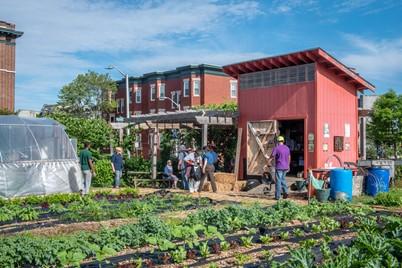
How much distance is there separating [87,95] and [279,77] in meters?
35.0

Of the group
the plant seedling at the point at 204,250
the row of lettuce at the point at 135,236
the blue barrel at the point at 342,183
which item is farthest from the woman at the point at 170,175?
the plant seedling at the point at 204,250

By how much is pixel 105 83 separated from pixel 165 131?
27814mm

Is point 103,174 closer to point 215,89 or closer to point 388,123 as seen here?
point 388,123

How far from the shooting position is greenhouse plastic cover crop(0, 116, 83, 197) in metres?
17.2

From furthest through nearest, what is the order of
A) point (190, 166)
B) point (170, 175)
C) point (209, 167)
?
point (170, 175)
point (190, 166)
point (209, 167)

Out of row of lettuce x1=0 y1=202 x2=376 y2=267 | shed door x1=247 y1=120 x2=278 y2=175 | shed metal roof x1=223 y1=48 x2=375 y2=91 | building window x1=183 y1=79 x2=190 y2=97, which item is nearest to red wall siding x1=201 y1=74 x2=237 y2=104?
Result: building window x1=183 y1=79 x2=190 y2=97

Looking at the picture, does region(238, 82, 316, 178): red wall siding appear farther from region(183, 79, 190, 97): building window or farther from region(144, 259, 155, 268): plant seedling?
region(183, 79, 190, 97): building window

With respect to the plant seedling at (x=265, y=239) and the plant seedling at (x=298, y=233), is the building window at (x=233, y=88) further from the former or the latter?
the plant seedling at (x=265, y=239)

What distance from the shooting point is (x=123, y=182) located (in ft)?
74.4

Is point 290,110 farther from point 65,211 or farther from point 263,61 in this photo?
point 65,211

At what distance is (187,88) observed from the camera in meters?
50.8

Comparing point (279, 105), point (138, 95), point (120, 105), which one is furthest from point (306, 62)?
point (120, 105)

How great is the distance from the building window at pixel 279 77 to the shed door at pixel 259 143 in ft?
5.30

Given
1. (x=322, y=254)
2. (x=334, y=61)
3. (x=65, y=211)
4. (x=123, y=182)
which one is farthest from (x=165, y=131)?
(x=322, y=254)
